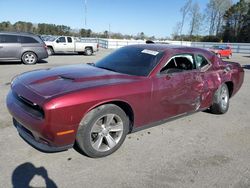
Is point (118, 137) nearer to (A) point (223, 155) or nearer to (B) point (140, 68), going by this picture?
(B) point (140, 68)

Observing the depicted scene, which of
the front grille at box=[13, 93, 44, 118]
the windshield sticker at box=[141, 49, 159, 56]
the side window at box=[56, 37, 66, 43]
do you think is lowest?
the front grille at box=[13, 93, 44, 118]

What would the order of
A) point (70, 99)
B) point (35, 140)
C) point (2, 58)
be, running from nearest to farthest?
point (70, 99) → point (35, 140) → point (2, 58)

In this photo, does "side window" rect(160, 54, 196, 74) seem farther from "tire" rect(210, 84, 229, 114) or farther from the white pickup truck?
the white pickup truck

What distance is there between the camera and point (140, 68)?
4.46m

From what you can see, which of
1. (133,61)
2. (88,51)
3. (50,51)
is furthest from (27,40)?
(133,61)

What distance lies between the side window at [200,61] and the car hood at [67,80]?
170cm

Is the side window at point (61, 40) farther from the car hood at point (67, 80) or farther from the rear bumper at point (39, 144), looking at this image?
the rear bumper at point (39, 144)

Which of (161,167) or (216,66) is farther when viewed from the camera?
(216,66)

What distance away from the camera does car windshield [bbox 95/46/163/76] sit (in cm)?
444

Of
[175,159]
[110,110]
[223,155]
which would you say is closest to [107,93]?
[110,110]

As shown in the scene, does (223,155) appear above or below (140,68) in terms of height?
below

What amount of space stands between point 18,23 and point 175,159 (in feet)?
224

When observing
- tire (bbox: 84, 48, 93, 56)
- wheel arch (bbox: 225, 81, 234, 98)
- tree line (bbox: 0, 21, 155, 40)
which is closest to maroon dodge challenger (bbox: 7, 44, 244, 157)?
wheel arch (bbox: 225, 81, 234, 98)

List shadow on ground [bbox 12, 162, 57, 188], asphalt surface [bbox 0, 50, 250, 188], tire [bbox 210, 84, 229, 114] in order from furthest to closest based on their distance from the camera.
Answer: tire [bbox 210, 84, 229, 114], asphalt surface [bbox 0, 50, 250, 188], shadow on ground [bbox 12, 162, 57, 188]
